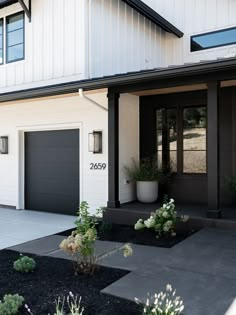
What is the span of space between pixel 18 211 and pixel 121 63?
14.7 ft

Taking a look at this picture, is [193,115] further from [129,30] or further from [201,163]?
[129,30]

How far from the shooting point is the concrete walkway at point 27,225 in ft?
20.5

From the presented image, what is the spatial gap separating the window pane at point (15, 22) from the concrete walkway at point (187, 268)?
5918 mm

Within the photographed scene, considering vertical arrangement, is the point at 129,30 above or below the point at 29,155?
above

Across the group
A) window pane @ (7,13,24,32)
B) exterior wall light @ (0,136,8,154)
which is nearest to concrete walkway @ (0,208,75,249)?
exterior wall light @ (0,136,8,154)

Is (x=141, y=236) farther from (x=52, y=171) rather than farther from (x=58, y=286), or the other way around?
(x=52, y=171)

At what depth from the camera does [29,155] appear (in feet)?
30.6

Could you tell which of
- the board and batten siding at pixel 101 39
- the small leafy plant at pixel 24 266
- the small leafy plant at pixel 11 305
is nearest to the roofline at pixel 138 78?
the board and batten siding at pixel 101 39

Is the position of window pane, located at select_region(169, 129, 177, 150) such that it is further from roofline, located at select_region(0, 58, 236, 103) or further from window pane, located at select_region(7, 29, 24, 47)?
window pane, located at select_region(7, 29, 24, 47)

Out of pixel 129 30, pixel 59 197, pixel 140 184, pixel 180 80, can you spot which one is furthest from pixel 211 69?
pixel 59 197

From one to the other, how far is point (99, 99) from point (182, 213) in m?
3.01

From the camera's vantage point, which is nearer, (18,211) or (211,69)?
(211,69)

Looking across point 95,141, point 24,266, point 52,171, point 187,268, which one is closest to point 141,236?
point 187,268

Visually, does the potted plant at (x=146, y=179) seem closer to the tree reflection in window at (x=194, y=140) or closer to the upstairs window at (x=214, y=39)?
the tree reflection in window at (x=194, y=140)
